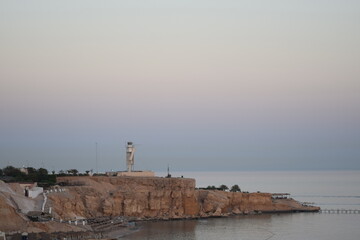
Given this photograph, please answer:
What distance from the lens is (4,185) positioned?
63.0 meters

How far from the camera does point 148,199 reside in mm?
81750

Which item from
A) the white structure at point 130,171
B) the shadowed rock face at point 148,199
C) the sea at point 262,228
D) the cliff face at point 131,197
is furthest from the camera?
the white structure at point 130,171

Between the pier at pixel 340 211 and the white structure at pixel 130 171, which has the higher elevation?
the white structure at pixel 130 171

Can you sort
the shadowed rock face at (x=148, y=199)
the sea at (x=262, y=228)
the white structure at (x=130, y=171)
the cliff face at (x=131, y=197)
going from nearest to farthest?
the sea at (x=262, y=228) < the cliff face at (x=131, y=197) < the shadowed rock face at (x=148, y=199) < the white structure at (x=130, y=171)

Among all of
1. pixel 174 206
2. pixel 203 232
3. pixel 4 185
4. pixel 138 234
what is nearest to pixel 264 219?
pixel 174 206

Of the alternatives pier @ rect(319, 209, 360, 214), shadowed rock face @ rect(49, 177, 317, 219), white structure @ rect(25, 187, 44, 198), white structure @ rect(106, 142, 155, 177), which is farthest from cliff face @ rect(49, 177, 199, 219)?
pier @ rect(319, 209, 360, 214)

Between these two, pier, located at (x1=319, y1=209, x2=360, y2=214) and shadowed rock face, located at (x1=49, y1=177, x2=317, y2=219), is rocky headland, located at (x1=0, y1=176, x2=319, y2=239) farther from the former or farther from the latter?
pier, located at (x1=319, y1=209, x2=360, y2=214)

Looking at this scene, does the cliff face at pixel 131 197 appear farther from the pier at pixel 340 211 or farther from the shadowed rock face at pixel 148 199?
the pier at pixel 340 211

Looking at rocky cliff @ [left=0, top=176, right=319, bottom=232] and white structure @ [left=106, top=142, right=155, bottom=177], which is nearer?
rocky cliff @ [left=0, top=176, right=319, bottom=232]

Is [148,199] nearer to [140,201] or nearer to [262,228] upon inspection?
[140,201]

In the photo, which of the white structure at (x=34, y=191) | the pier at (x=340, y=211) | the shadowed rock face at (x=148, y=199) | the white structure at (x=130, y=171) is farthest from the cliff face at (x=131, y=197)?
the pier at (x=340, y=211)

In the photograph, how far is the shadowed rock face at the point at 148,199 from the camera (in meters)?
74.8

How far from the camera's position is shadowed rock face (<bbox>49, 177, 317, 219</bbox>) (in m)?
74.8

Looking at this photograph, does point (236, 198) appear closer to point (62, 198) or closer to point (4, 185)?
point (62, 198)
